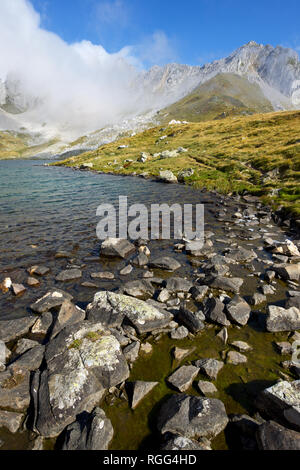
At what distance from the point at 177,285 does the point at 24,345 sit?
7.40 meters

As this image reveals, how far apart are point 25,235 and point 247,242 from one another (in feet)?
63.0

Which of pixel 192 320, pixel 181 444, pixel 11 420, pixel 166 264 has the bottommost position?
pixel 11 420

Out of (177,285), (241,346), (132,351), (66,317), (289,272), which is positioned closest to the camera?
(132,351)

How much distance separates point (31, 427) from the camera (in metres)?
6.11

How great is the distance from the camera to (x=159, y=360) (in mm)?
8258

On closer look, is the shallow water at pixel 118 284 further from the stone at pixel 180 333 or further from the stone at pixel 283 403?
the stone at pixel 283 403

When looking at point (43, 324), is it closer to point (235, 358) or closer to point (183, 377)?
point (183, 377)

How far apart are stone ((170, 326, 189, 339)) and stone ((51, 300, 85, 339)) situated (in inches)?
151

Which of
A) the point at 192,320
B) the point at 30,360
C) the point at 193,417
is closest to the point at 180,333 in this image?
the point at 192,320

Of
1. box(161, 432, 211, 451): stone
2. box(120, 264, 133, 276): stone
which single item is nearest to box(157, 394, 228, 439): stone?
box(161, 432, 211, 451): stone

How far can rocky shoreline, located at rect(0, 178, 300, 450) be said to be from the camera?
19.5 ft
